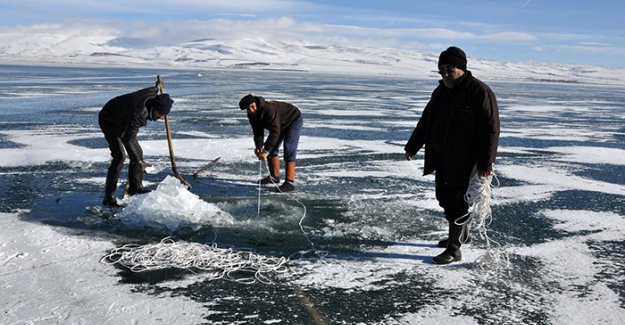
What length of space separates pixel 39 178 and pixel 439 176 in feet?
17.1

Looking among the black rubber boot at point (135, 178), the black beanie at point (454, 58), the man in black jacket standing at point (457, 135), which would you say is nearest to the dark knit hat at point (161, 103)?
the black rubber boot at point (135, 178)

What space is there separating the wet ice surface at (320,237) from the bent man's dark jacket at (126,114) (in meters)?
0.83

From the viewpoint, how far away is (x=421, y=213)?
19.1 feet

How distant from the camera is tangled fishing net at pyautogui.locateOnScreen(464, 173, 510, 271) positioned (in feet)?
13.2

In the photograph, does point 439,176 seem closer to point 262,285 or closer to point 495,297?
point 495,297

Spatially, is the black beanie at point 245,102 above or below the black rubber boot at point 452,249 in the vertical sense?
above

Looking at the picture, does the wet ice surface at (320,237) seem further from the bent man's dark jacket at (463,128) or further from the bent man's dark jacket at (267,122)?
the bent man's dark jacket at (463,128)

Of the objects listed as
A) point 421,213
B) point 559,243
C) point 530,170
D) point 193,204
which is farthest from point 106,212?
point 530,170

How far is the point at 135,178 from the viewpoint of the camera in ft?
20.2

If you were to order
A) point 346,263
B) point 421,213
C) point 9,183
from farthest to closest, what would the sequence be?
1. point 9,183
2. point 421,213
3. point 346,263

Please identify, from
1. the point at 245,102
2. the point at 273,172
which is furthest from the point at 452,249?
the point at 273,172

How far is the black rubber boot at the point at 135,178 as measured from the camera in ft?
19.9

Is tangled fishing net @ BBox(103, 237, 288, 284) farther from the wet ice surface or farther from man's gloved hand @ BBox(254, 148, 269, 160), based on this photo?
man's gloved hand @ BBox(254, 148, 269, 160)

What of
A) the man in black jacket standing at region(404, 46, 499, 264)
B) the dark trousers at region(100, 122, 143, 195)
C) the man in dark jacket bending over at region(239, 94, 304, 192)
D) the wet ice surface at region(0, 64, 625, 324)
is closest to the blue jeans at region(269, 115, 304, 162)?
the man in dark jacket bending over at region(239, 94, 304, 192)
